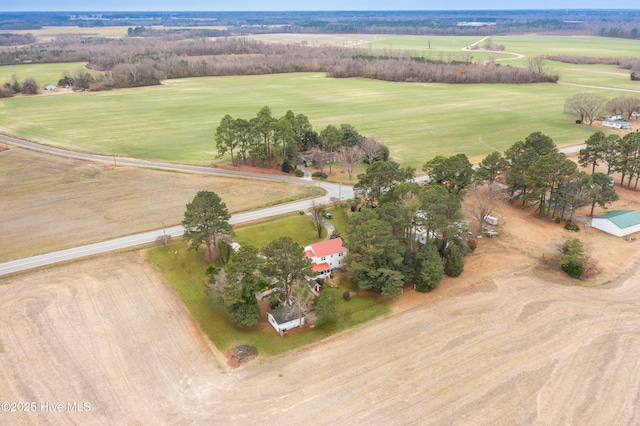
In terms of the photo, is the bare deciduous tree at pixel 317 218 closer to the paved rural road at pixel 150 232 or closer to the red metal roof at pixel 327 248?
the paved rural road at pixel 150 232

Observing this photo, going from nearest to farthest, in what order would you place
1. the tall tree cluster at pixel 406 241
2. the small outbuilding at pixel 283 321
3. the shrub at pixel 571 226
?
the small outbuilding at pixel 283 321 < the tall tree cluster at pixel 406 241 < the shrub at pixel 571 226

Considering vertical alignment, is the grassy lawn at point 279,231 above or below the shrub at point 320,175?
below

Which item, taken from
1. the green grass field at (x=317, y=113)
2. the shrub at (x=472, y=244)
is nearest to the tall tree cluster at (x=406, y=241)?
the shrub at (x=472, y=244)

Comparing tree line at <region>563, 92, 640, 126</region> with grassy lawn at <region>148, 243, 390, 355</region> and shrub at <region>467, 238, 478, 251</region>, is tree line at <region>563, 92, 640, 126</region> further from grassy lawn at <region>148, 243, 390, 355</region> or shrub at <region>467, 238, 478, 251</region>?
grassy lawn at <region>148, 243, 390, 355</region>

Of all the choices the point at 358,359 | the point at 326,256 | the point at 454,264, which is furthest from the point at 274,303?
the point at 454,264

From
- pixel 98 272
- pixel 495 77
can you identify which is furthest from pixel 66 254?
pixel 495 77

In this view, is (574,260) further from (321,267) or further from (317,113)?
(317,113)

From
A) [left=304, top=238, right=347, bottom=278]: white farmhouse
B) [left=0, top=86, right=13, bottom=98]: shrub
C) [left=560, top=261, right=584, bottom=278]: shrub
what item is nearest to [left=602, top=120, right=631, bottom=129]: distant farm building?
[left=560, top=261, right=584, bottom=278]: shrub
